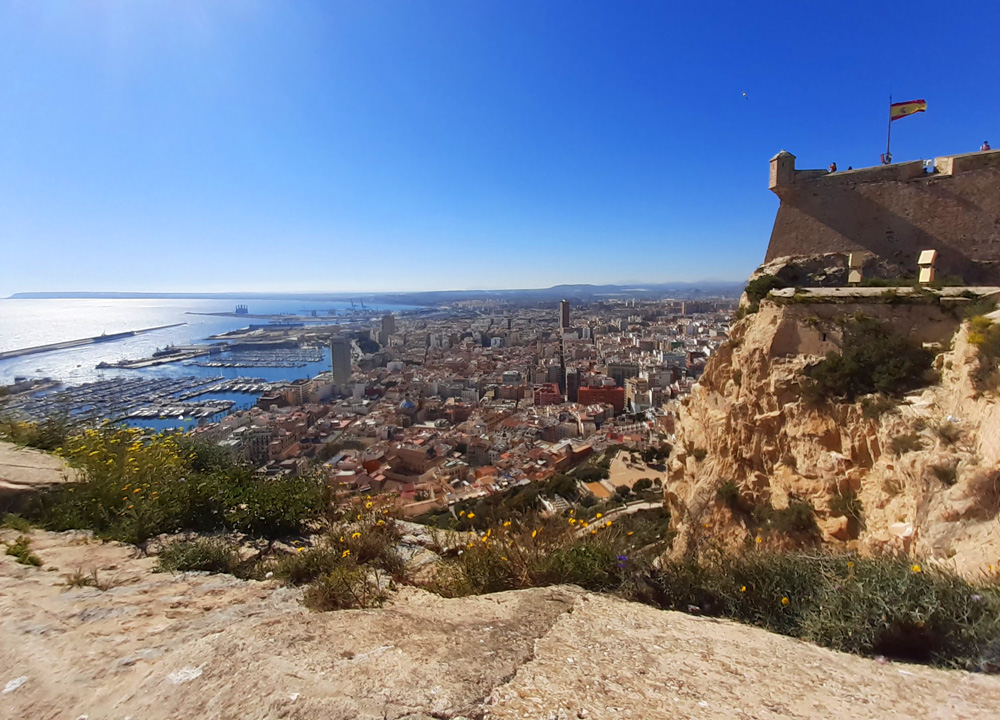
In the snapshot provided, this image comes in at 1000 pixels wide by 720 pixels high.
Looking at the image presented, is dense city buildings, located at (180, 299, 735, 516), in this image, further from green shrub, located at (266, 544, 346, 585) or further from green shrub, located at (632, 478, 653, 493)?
green shrub, located at (266, 544, 346, 585)

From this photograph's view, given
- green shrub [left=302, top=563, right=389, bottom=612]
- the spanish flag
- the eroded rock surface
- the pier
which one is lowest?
the pier

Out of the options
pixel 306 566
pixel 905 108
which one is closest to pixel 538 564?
pixel 306 566

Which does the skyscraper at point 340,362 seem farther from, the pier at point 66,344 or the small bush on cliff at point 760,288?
the small bush on cliff at point 760,288

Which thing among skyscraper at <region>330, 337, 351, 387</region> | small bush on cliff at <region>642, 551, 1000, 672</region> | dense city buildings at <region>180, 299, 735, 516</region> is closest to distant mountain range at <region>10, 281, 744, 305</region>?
dense city buildings at <region>180, 299, 735, 516</region>

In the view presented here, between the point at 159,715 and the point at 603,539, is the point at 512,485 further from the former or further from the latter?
the point at 159,715

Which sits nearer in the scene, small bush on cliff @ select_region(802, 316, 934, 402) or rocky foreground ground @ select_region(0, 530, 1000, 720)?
rocky foreground ground @ select_region(0, 530, 1000, 720)

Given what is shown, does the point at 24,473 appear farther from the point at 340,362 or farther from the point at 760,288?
the point at 340,362
